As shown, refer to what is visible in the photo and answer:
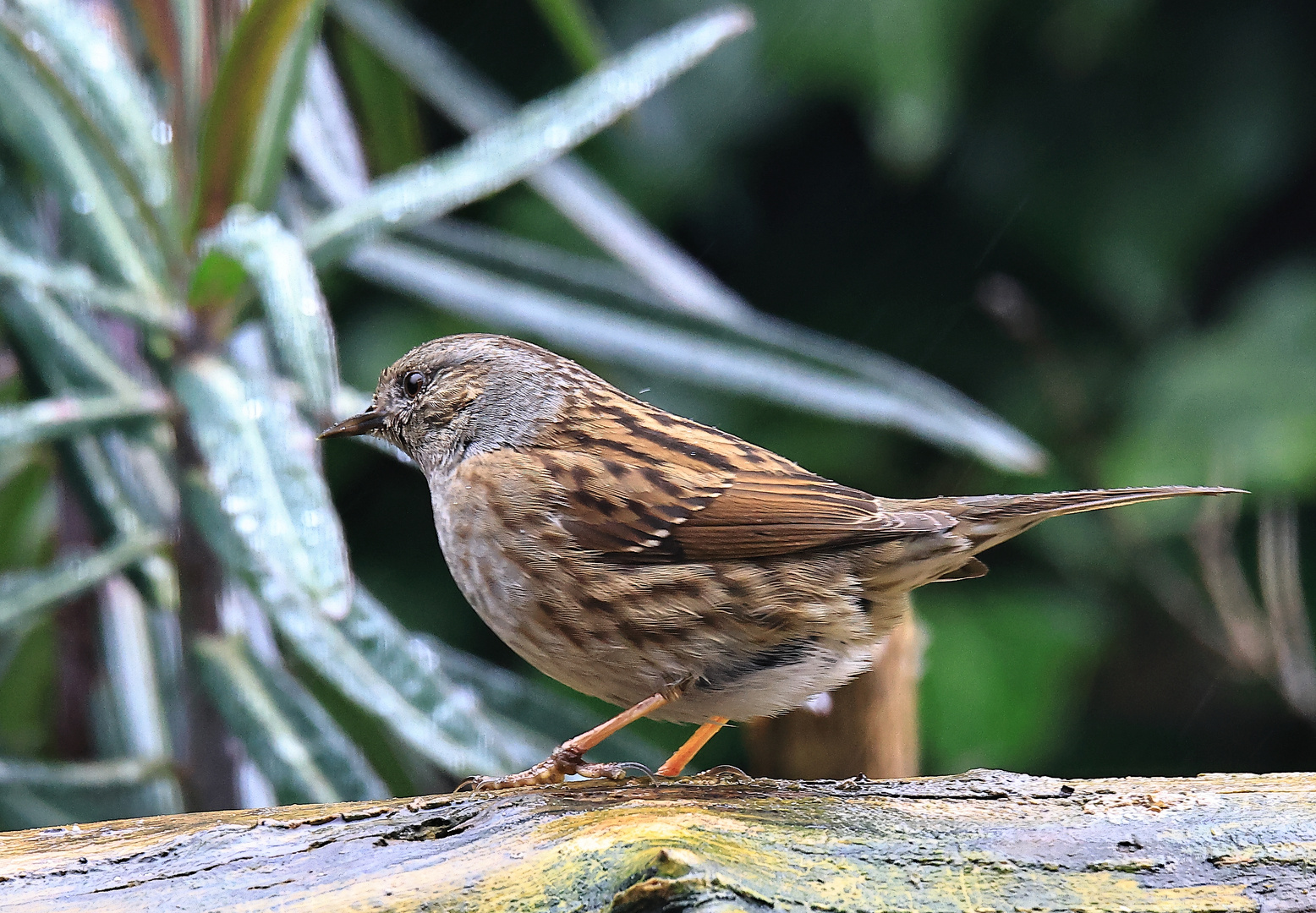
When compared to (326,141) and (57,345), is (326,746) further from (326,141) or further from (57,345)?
(326,141)

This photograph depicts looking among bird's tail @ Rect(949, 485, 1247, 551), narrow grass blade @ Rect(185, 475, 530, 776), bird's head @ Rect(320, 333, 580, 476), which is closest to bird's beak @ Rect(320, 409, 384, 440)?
bird's head @ Rect(320, 333, 580, 476)

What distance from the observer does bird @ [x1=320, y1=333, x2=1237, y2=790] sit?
1596 mm

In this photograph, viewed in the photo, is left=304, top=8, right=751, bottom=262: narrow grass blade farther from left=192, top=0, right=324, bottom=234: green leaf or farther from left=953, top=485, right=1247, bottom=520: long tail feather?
left=953, top=485, right=1247, bottom=520: long tail feather

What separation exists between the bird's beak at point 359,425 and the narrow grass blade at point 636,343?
16.1 inches

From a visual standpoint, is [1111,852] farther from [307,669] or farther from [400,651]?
[307,669]

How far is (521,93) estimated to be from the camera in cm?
340

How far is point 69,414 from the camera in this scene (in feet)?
6.30

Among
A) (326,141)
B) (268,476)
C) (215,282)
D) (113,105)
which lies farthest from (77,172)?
(268,476)

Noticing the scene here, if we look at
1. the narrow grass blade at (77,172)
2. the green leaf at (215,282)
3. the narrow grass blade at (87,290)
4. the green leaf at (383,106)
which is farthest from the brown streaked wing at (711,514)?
the green leaf at (383,106)

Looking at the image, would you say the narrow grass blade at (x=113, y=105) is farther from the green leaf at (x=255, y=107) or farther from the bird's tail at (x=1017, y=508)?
the bird's tail at (x=1017, y=508)

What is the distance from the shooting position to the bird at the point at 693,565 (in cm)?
160

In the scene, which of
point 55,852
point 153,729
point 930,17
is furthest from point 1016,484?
point 55,852

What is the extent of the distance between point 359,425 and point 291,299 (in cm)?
29

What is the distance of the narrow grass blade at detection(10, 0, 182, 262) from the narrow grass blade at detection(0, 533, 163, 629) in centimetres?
48
